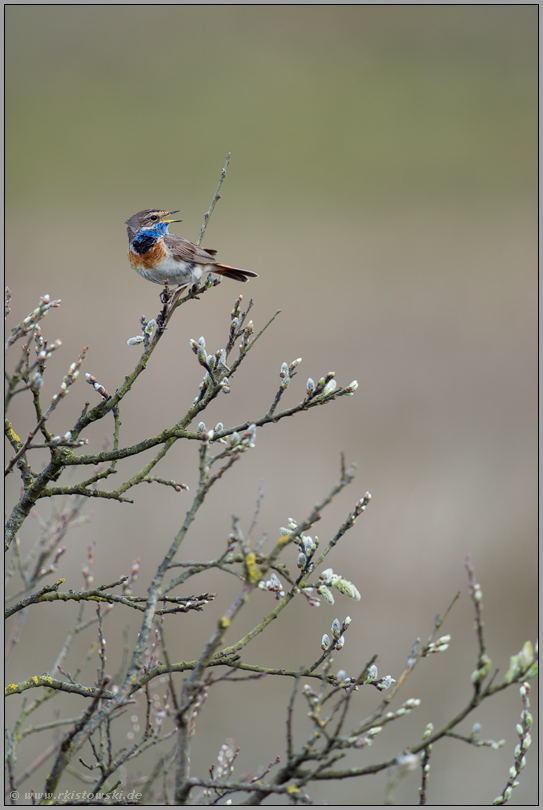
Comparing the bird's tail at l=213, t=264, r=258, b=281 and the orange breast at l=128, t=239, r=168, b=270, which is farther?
the bird's tail at l=213, t=264, r=258, b=281

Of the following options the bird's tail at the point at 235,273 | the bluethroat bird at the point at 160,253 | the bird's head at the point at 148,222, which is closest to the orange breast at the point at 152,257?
the bluethroat bird at the point at 160,253

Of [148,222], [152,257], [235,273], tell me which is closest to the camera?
[152,257]

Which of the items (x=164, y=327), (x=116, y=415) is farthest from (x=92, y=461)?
(x=164, y=327)

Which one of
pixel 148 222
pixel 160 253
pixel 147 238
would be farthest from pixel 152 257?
pixel 148 222

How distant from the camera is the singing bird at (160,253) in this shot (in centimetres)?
459

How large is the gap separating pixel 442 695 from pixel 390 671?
93 centimetres

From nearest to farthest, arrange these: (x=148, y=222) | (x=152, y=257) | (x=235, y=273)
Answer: (x=152, y=257) < (x=148, y=222) < (x=235, y=273)

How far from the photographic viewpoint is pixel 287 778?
1.79m

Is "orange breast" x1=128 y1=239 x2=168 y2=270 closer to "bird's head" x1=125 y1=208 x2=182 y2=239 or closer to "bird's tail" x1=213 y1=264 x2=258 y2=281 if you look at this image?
"bird's head" x1=125 y1=208 x2=182 y2=239

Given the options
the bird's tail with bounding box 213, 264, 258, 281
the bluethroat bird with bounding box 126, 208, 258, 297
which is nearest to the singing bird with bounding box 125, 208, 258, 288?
the bluethroat bird with bounding box 126, 208, 258, 297

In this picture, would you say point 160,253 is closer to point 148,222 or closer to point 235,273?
point 148,222

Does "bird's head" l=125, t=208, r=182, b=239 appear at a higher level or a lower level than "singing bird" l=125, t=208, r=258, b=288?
higher

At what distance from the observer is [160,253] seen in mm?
4586

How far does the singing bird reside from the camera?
459 cm
